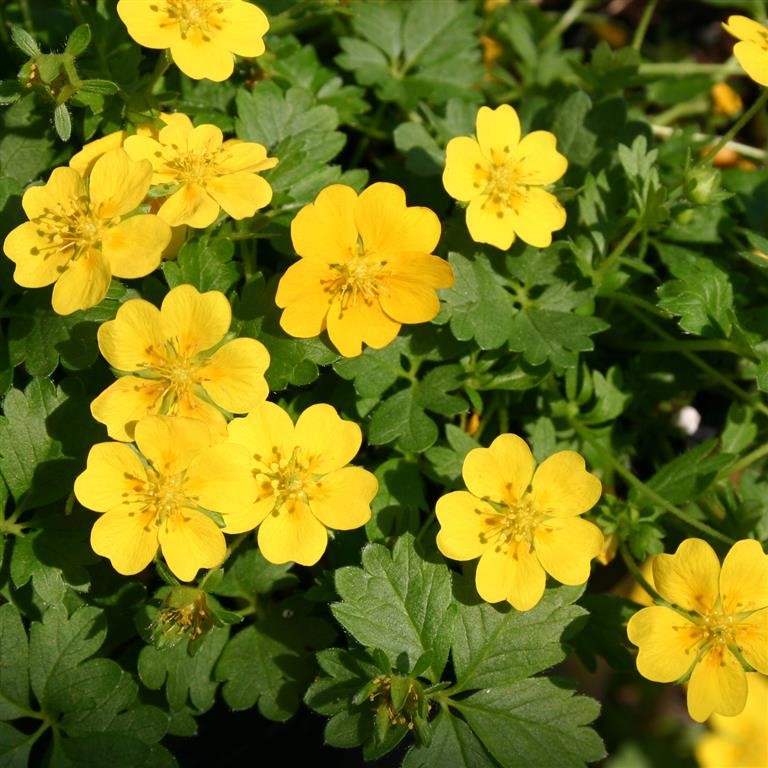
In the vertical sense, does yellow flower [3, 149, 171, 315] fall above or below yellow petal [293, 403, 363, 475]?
above

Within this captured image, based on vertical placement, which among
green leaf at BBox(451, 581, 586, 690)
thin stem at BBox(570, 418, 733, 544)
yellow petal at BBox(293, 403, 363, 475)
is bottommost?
green leaf at BBox(451, 581, 586, 690)

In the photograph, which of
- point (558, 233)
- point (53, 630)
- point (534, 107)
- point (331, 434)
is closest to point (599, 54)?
point (534, 107)

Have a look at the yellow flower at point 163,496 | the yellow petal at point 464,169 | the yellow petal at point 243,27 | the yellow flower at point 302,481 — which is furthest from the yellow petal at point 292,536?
the yellow petal at point 243,27

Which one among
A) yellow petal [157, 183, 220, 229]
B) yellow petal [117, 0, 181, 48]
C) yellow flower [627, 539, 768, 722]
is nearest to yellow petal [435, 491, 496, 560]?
yellow flower [627, 539, 768, 722]

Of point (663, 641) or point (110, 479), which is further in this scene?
point (663, 641)

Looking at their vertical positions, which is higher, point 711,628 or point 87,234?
point 87,234

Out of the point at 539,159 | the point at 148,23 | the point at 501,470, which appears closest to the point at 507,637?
the point at 501,470

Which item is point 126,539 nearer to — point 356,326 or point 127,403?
point 127,403

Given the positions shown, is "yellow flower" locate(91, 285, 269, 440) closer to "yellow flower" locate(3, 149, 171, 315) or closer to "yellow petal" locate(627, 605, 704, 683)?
"yellow flower" locate(3, 149, 171, 315)
